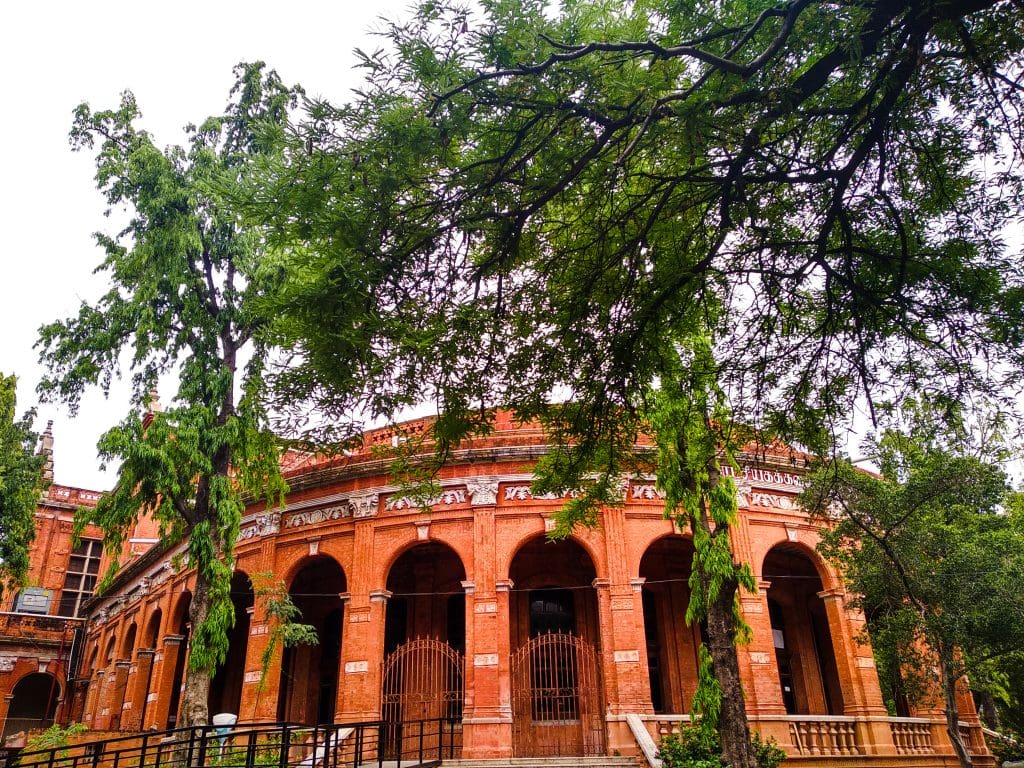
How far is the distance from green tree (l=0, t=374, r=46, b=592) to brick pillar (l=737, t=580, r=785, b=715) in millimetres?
17623

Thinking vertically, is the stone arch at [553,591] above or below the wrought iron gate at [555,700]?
above

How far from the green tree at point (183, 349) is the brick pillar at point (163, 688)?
7.89 meters

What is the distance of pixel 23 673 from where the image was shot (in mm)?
31016

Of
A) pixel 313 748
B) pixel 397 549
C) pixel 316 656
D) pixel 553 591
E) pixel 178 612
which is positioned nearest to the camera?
pixel 313 748

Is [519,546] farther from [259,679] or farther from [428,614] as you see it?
[259,679]

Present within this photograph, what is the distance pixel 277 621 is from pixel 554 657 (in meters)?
6.27

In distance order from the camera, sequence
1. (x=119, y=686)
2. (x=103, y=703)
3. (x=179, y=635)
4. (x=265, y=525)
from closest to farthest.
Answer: (x=265, y=525)
(x=179, y=635)
(x=119, y=686)
(x=103, y=703)

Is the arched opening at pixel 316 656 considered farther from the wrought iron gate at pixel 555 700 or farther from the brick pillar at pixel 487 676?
the wrought iron gate at pixel 555 700

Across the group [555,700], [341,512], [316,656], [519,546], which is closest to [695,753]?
[555,700]

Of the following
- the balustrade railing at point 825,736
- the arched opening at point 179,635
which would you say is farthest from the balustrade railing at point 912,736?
the arched opening at point 179,635

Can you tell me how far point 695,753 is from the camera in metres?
11.7

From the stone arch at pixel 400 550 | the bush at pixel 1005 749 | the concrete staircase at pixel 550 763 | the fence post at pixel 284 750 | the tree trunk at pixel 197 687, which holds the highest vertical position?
the stone arch at pixel 400 550

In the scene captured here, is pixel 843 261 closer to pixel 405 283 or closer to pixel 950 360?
pixel 950 360

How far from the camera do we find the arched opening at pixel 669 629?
17297 millimetres
